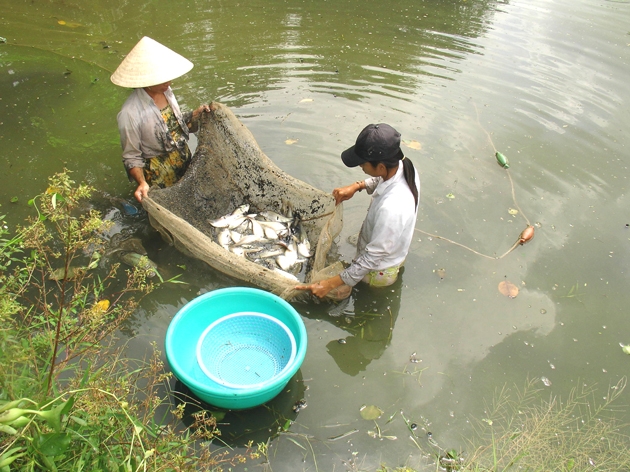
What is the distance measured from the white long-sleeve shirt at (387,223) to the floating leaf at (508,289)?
1.29 metres

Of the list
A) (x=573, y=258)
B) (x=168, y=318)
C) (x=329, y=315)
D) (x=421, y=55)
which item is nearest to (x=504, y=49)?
(x=421, y=55)

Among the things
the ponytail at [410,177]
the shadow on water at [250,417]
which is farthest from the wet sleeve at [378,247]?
the shadow on water at [250,417]

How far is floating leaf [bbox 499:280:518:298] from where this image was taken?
4137mm

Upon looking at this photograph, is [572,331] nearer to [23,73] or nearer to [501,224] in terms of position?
[501,224]

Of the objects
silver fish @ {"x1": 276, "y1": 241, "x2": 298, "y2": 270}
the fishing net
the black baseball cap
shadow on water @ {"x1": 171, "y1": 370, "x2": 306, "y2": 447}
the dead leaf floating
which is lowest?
shadow on water @ {"x1": 171, "y1": 370, "x2": 306, "y2": 447}

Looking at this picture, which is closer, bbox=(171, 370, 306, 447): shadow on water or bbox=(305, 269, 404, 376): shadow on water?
bbox=(171, 370, 306, 447): shadow on water

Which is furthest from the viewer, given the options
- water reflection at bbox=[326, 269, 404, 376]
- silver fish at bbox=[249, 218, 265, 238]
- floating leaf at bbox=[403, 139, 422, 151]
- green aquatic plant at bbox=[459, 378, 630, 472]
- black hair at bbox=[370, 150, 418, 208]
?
floating leaf at bbox=[403, 139, 422, 151]

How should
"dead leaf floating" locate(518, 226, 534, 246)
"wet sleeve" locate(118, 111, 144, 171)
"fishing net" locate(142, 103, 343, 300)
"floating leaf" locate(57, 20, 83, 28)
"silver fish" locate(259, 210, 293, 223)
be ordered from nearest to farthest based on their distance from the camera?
1. "wet sleeve" locate(118, 111, 144, 171)
2. "fishing net" locate(142, 103, 343, 300)
3. "silver fish" locate(259, 210, 293, 223)
4. "dead leaf floating" locate(518, 226, 534, 246)
5. "floating leaf" locate(57, 20, 83, 28)

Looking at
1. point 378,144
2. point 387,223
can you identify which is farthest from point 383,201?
point 378,144

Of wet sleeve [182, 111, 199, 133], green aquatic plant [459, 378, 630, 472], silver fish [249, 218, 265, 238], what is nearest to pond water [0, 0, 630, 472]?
green aquatic plant [459, 378, 630, 472]

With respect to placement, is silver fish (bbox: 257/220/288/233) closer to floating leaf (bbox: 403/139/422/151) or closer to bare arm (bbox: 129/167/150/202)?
bare arm (bbox: 129/167/150/202)

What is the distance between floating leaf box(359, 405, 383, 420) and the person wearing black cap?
889 mm

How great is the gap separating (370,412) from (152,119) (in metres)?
3.00

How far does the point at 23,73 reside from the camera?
6.66 metres
